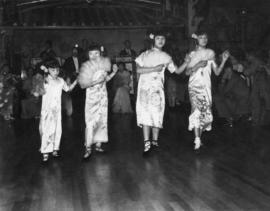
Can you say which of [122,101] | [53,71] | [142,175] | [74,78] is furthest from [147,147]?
[74,78]

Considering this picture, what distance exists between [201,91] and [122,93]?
18.9ft

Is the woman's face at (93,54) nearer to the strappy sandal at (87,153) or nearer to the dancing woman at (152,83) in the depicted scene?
the dancing woman at (152,83)

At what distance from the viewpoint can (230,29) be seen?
12766 mm

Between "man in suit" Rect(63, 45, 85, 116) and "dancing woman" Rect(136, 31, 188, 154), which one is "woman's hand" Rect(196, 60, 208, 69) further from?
"man in suit" Rect(63, 45, 85, 116)

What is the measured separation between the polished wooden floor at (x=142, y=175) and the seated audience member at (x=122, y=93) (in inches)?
156

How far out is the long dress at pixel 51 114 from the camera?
5805mm

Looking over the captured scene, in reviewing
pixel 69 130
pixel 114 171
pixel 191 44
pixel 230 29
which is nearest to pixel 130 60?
pixel 191 44

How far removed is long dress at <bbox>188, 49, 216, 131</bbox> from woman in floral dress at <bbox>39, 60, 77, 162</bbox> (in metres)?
1.66

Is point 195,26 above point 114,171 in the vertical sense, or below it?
above

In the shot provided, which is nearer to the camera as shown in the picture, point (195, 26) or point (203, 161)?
point (203, 161)

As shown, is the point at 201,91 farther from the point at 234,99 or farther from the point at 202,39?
the point at 234,99

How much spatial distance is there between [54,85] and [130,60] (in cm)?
869

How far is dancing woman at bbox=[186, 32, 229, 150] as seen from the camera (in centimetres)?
615

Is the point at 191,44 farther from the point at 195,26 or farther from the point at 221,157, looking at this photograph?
the point at 221,157
